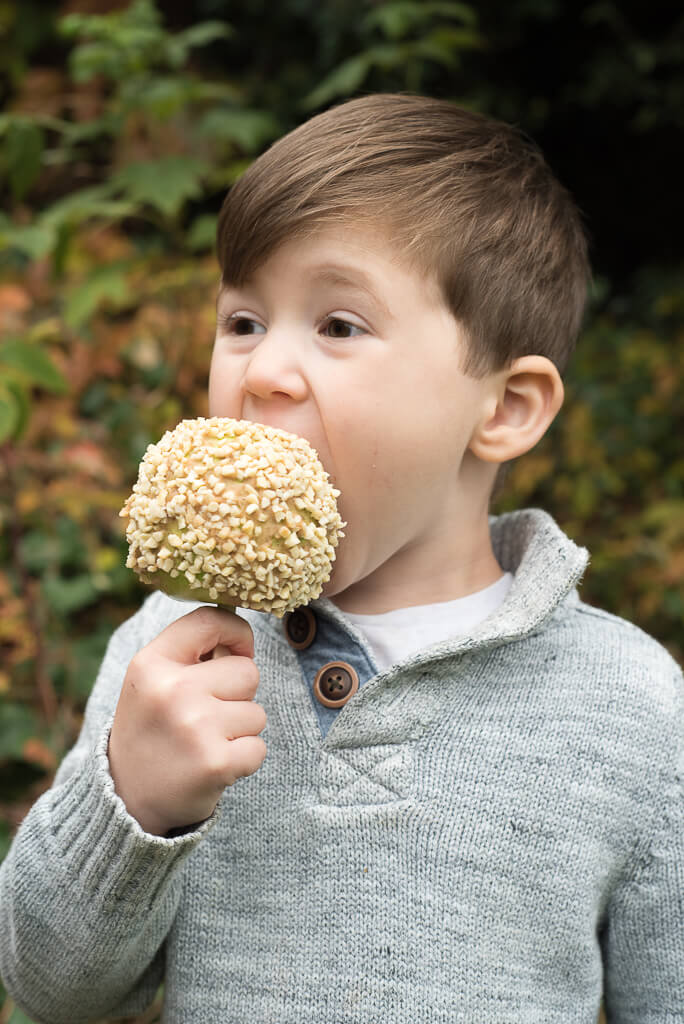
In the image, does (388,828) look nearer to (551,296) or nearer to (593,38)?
(551,296)

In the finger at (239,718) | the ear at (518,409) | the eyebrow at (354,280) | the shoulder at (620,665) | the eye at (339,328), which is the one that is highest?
the eyebrow at (354,280)

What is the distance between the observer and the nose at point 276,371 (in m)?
1.29

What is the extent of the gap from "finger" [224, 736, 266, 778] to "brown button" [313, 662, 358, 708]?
0.21m

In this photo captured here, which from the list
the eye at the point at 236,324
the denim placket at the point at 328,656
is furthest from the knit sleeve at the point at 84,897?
the eye at the point at 236,324

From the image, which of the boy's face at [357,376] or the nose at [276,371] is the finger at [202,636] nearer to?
the boy's face at [357,376]

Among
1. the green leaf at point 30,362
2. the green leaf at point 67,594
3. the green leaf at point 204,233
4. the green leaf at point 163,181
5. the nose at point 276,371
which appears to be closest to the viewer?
the nose at point 276,371

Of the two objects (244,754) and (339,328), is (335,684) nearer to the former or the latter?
(244,754)

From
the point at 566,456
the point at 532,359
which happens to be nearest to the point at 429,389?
the point at 532,359

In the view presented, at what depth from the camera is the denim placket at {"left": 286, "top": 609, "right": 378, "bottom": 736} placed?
1.37 m

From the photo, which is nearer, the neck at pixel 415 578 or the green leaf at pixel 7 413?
the neck at pixel 415 578

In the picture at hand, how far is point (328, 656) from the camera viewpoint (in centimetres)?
140

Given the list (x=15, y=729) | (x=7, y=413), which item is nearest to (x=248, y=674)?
(x=7, y=413)

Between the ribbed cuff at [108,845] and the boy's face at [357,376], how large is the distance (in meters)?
0.38

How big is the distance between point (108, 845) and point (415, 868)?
411 mm
